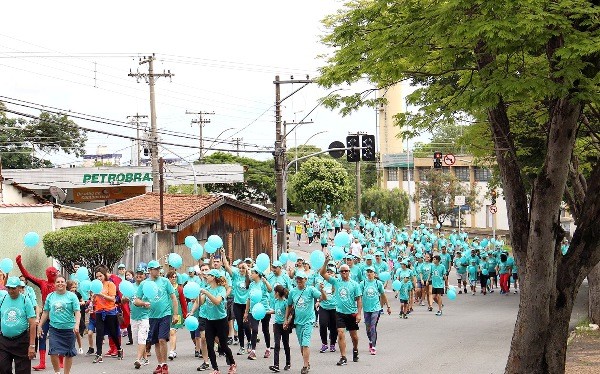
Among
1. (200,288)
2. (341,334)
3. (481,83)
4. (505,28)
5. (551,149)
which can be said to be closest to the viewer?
(505,28)

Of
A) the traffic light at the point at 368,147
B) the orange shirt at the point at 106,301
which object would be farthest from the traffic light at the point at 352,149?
the orange shirt at the point at 106,301

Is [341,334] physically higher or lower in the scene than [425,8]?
lower

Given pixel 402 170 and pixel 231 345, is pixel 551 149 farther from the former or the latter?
pixel 402 170

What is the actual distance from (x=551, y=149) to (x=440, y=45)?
2.12 metres

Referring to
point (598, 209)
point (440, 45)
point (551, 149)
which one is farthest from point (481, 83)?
point (598, 209)

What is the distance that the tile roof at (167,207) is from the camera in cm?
2841

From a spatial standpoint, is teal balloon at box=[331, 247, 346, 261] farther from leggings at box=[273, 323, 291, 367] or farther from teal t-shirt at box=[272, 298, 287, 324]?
leggings at box=[273, 323, 291, 367]

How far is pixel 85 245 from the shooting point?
2089cm

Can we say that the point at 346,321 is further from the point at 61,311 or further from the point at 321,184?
the point at 321,184

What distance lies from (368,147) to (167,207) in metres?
7.64

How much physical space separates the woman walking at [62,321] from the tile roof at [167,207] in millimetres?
14195

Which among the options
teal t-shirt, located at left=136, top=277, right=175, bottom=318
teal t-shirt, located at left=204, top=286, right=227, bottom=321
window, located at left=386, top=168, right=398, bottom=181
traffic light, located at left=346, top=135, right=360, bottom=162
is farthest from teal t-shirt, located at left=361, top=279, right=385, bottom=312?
window, located at left=386, top=168, right=398, bottom=181

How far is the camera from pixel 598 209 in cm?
1273

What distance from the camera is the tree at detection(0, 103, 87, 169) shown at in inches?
2473
